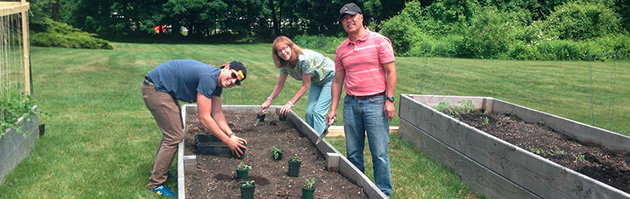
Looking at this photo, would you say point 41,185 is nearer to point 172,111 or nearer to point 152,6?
point 172,111

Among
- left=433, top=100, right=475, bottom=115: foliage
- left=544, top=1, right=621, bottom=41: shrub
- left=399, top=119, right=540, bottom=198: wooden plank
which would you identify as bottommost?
left=399, top=119, right=540, bottom=198: wooden plank

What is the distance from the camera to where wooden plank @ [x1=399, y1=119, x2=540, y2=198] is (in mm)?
3992

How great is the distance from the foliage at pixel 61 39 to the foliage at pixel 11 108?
15.9m

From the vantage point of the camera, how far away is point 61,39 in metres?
19.6

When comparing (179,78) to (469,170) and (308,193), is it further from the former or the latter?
(469,170)

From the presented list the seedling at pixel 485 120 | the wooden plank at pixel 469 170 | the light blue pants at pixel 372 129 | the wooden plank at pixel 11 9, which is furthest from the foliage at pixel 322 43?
the light blue pants at pixel 372 129

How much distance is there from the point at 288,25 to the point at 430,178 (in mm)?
34210

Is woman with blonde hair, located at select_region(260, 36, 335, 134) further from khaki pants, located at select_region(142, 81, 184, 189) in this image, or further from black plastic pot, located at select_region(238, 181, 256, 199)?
black plastic pot, located at select_region(238, 181, 256, 199)

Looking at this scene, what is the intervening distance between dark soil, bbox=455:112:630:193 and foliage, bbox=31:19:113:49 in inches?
725

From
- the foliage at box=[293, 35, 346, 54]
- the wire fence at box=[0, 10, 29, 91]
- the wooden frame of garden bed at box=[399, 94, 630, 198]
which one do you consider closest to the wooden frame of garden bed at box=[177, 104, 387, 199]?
the wooden frame of garden bed at box=[399, 94, 630, 198]

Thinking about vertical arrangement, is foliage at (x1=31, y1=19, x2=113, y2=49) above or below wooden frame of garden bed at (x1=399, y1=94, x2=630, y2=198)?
above

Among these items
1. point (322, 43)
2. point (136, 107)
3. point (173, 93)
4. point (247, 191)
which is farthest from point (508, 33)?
point (247, 191)

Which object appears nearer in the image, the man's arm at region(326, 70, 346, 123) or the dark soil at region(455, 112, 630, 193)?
the dark soil at region(455, 112, 630, 193)

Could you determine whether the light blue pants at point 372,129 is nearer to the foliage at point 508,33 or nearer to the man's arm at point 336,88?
the man's arm at point 336,88
